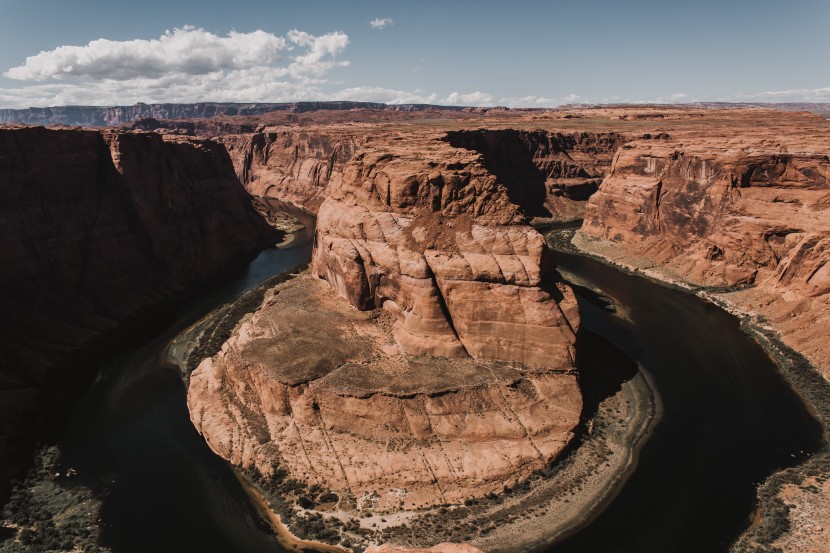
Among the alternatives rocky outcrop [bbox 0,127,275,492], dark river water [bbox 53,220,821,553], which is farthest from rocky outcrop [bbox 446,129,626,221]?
dark river water [bbox 53,220,821,553]

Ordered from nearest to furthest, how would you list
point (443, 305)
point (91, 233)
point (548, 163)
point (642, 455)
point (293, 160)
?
point (642, 455)
point (443, 305)
point (91, 233)
point (548, 163)
point (293, 160)

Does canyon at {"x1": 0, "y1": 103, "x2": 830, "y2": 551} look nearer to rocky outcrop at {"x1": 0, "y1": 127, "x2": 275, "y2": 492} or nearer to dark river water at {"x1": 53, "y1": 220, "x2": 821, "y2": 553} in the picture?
rocky outcrop at {"x1": 0, "y1": 127, "x2": 275, "y2": 492}

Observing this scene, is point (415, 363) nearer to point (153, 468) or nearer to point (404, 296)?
point (404, 296)

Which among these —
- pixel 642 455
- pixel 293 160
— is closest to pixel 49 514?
pixel 642 455

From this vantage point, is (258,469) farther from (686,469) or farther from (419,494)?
(686,469)

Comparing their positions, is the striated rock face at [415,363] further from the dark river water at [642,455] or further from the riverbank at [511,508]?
the dark river water at [642,455]
